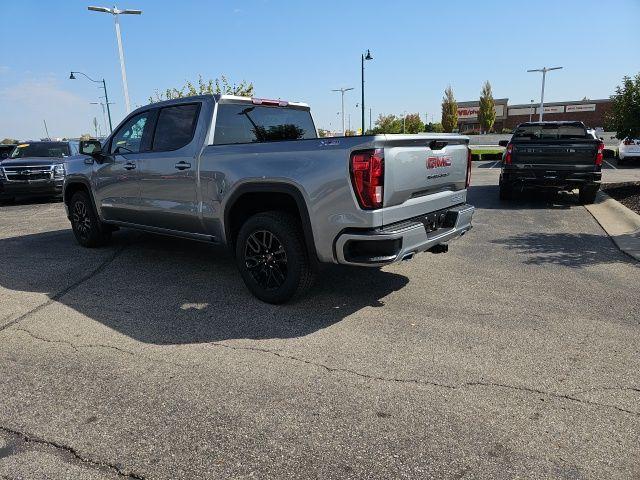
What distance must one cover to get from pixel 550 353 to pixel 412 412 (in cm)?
132

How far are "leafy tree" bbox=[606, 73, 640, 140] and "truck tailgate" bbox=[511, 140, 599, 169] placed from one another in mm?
1338

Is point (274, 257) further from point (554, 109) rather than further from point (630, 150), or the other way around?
point (554, 109)

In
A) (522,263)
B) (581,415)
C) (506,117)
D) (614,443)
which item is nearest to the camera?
(614,443)

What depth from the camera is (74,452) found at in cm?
247

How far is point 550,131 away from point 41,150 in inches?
545

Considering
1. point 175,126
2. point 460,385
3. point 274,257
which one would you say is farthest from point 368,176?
point 175,126

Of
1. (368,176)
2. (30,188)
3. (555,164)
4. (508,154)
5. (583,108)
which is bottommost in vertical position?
(30,188)

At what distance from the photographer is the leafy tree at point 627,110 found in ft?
32.2

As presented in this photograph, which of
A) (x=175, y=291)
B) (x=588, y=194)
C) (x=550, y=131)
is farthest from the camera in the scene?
(x=550, y=131)

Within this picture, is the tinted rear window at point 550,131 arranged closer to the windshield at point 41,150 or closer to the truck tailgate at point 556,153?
the truck tailgate at point 556,153

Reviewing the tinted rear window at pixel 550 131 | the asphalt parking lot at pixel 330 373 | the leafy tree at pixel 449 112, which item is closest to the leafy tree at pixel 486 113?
the leafy tree at pixel 449 112

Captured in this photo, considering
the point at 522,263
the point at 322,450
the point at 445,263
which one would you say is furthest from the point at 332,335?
the point at 522,263

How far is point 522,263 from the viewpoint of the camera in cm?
576

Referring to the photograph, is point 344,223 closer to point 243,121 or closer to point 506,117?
point 243,121
